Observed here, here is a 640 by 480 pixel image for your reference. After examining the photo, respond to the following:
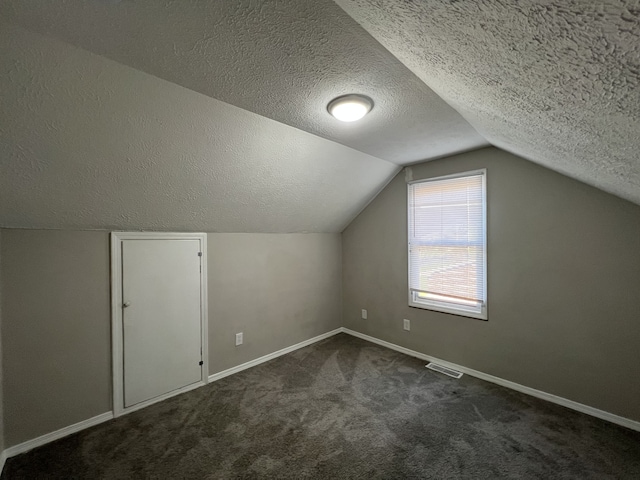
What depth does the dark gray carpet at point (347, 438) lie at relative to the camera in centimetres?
173

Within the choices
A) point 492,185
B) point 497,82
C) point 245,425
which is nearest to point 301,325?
point 245,425

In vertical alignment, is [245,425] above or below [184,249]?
below

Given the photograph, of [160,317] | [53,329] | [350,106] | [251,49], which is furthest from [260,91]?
[53,329]

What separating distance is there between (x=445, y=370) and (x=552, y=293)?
1247 millimetres

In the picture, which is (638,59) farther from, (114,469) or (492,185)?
(114,469)

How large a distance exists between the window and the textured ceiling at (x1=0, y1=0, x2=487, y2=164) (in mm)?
1178

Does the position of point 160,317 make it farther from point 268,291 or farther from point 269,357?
point 269,357

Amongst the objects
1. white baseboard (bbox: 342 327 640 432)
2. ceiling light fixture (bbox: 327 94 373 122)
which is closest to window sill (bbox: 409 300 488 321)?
white baseboard (bbox: 342 327 640 432)

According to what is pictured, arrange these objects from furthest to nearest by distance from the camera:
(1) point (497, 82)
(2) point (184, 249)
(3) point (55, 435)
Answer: (2) point (184, 249) → (3) point (55, 435) → (1) point (497, 82)

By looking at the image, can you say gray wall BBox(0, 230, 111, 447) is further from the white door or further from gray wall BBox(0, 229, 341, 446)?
the white door

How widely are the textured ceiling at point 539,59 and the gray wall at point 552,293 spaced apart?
106cm

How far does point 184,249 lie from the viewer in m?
2.64

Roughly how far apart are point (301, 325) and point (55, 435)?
2331 mm

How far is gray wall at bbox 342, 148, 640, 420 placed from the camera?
210 cm
